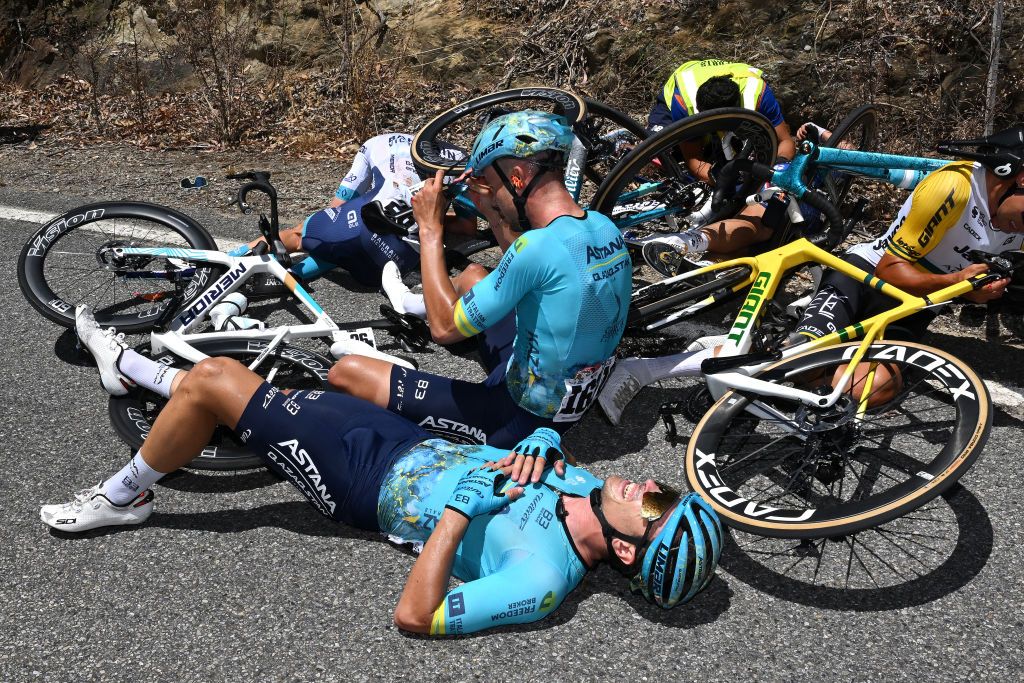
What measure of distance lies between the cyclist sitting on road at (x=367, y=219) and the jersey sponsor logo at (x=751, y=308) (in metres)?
2.45

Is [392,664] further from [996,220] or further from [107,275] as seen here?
[107,275]

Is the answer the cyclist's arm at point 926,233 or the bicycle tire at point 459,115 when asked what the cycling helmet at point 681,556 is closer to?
the cyclist's arm at point 926,233

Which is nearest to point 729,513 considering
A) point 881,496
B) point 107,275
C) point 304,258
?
Answer: point 881,496

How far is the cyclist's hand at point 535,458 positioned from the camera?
3869mm

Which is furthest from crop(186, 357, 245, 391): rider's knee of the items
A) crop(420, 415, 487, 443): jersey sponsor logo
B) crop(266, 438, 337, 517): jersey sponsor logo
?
crop(420, 415, 487, 443): jersey sponsor logo

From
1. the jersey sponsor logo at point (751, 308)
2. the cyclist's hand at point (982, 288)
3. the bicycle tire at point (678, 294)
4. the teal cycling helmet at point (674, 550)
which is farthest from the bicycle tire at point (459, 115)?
the teal cycling helmet at point (674, 550)

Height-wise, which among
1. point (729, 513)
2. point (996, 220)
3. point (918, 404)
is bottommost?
point (918, 404)

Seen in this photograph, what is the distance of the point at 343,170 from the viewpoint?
9602mm

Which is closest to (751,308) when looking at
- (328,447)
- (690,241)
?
(690,241)

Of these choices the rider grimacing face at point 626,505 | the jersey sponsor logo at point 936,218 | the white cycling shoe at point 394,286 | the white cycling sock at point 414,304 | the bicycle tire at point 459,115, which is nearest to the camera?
the rider grimacing face at point 626,505

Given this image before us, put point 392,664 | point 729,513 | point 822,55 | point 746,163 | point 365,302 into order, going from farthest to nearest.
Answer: point 822,55
point 365,302
point 746,163
point 729,513
point 392,664

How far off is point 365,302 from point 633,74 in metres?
5.15

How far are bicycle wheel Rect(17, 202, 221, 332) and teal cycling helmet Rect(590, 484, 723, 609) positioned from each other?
369 centimetres

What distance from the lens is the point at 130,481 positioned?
14.1 ft
